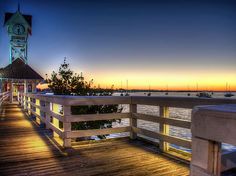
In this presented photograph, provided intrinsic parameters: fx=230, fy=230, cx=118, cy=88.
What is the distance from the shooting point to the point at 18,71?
26906 mm

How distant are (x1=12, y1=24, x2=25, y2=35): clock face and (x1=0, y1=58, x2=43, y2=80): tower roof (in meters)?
3.59

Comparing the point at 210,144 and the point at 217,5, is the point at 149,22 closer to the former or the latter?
the point at 217,5

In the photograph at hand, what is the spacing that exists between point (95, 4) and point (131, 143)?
19.7 metres

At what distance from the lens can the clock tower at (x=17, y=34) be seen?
29.3m

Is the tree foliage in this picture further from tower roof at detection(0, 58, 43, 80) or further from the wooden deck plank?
tower roof at detection(0, 58, 43, 80)

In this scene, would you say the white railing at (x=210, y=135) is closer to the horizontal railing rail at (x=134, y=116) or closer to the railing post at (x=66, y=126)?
the horizontal railing rail at (x=134, y=116)

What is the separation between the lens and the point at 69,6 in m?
23.4

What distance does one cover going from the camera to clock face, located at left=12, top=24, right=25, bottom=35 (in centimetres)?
2964

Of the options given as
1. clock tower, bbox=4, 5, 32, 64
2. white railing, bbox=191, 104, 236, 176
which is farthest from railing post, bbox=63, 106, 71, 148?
clock tower, bbox=4, 5, 32, 64

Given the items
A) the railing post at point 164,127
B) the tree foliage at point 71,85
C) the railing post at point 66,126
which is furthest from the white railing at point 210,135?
the tree foliage at point 71,85

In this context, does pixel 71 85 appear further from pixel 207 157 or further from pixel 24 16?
pixel 24 16

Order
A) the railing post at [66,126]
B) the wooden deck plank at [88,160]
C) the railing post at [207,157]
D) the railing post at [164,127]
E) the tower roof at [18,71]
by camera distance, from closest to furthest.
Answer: the railing post at [207,157]
the wooden deck plank at [88,160]
the railing post at [164,127]
the railing post at [66,126]
the tower roof at [18,71]

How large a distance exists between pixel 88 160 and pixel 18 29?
29.8 meters

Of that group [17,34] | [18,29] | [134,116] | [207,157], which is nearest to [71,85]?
[134,116]
